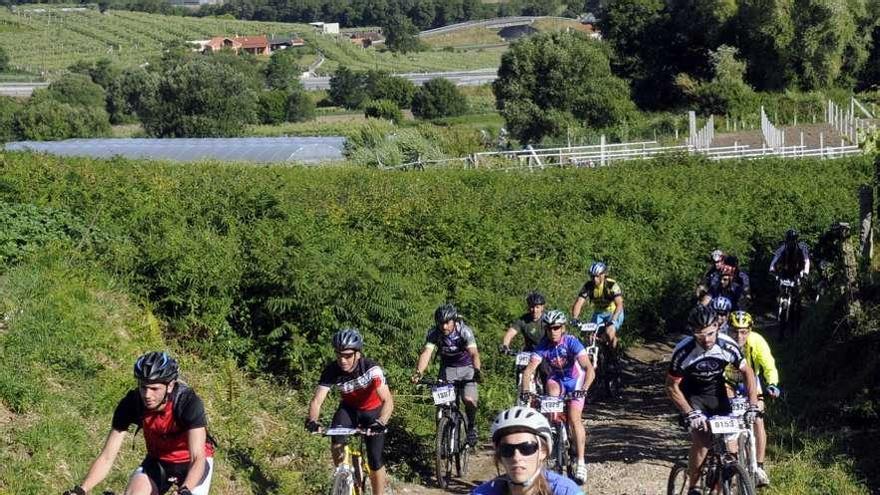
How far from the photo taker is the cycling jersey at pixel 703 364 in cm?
1030

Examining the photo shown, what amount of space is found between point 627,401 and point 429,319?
316 cm

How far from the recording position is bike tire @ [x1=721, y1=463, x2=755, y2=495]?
31.5 feet

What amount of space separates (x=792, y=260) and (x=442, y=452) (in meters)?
10.5

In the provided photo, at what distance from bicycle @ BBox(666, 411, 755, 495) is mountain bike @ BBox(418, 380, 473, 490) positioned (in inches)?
137

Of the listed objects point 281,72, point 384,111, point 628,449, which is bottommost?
point 384,111

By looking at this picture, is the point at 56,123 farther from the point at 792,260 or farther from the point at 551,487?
the point at 551,487

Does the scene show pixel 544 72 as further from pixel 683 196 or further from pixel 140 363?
pixel 140 363

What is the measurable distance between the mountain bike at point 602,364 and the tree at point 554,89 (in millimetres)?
54223

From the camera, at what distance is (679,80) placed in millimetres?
78125

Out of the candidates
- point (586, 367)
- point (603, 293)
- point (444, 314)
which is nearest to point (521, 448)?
point (586, 367)

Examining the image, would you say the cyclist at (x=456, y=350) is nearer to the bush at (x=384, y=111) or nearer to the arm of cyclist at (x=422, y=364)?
the arm of cyclist at (x=422, y=364)

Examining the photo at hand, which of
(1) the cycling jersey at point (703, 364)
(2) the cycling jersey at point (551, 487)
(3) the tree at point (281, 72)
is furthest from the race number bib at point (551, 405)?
(3) the tree at point (281, 72)

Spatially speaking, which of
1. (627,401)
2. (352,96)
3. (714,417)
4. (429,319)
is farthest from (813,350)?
(352,96)

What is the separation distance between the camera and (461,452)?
13.8 meters
